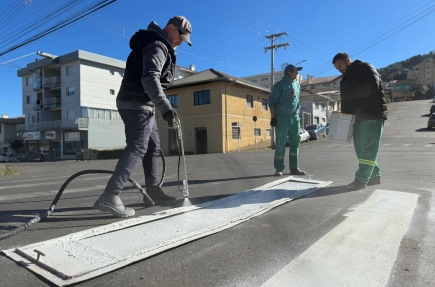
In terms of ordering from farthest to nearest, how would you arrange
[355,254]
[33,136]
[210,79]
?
[33,136], [210,79], [355,254]

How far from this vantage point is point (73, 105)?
43.9 meters

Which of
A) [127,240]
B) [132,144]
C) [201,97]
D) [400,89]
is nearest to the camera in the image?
[127,240]

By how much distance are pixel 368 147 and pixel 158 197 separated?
273 cm

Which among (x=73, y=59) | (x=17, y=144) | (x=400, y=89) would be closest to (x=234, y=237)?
(x=73, y=59)

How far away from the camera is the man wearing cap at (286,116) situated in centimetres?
533

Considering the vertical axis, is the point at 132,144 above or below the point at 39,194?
above

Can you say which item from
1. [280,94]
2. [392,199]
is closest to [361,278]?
[392,199]

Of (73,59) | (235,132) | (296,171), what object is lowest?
(296,171)

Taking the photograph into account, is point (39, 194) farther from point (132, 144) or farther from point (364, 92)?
point (364, 92)

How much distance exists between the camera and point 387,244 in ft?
6.77

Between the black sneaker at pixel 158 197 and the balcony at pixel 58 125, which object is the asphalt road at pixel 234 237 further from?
the balcony at pixel 58 125

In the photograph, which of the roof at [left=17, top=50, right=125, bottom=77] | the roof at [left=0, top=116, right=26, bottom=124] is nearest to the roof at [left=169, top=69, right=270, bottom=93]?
the roof at [left=17, top=50, right=125, bottom=77]

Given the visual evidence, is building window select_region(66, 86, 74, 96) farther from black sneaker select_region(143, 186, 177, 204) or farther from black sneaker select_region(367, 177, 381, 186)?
black sneaker select_region(367, 177, 381, 186)

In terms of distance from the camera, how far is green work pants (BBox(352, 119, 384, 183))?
3.88 metres
